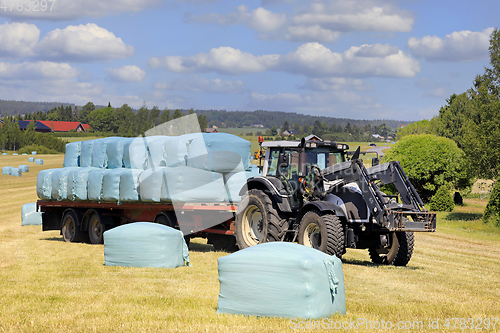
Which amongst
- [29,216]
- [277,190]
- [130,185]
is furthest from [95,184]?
[29,216]

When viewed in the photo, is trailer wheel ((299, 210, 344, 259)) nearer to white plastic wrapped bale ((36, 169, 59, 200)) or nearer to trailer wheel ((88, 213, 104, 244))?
trailer wheel ((88, 213, 104, 244))

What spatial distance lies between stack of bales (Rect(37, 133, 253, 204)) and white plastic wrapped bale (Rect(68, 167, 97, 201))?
0.11 ft

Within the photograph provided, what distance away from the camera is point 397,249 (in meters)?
12.3

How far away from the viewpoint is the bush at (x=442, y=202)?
113 feet

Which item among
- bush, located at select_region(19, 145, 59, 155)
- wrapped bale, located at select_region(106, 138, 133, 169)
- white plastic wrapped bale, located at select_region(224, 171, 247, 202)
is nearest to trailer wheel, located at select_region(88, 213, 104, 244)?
wrapped bale, located at select_region(106, 138, 133, 169)

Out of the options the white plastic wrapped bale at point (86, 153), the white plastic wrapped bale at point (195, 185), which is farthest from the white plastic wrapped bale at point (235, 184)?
the white plastic wrapped bale at point (86, 153)

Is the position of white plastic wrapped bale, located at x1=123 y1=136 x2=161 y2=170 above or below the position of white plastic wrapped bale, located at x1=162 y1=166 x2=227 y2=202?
above

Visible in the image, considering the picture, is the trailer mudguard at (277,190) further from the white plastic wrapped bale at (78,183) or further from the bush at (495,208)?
the bush at (495,208)

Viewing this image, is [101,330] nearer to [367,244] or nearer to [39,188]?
[367,244]

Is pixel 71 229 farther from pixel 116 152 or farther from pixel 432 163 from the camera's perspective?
pixel 432 163

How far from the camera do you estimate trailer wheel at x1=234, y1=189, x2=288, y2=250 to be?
1237cm

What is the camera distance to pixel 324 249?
434 inches

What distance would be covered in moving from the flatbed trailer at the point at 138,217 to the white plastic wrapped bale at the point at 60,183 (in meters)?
0.31

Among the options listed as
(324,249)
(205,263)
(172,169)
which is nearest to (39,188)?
(172,169)
